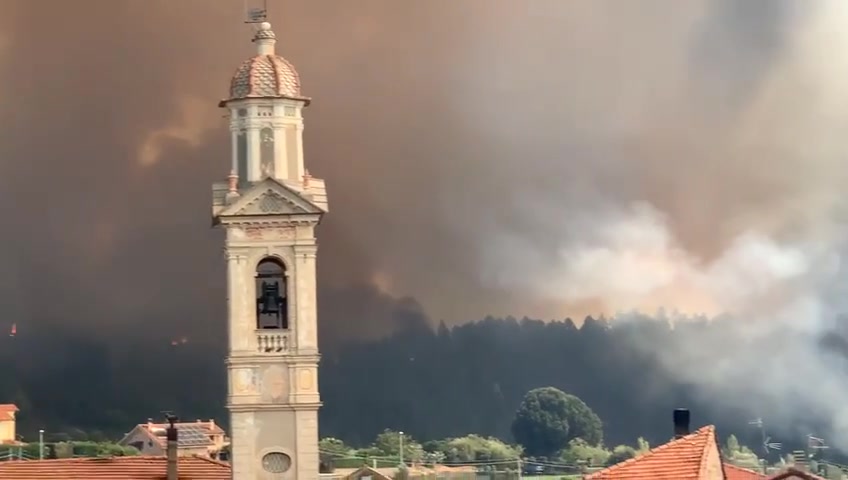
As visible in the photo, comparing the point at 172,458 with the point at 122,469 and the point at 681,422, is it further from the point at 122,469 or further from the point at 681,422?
the point at 681,422

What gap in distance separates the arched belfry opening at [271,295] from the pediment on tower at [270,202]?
122 centimetres

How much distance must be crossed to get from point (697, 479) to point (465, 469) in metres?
39.9

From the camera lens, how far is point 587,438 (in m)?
86.8

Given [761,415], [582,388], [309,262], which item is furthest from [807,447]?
[309,262]


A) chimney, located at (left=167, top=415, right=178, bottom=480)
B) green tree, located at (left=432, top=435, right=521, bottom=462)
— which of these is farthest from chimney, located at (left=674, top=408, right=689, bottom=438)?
green tree, located at (left=432, top=435, right=521, bottom=462)

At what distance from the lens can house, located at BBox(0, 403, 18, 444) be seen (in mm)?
81125

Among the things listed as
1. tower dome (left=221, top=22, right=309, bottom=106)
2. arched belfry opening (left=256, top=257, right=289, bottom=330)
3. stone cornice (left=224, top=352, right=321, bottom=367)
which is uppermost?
tower dome (left=221, top=22, right=309, bottom=106)

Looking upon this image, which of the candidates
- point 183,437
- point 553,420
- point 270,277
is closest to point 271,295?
point 270,277

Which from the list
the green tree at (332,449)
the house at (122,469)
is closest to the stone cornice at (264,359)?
the house at (122,469)

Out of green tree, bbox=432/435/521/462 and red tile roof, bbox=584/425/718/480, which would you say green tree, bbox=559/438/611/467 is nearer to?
green tree, bbox=432/435/521/462

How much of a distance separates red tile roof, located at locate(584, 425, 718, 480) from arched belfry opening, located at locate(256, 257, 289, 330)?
28.9 ft

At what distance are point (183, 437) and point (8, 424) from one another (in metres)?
6.21

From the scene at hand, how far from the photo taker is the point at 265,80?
166ft

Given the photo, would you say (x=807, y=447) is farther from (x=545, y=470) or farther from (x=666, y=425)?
(x=545, y=470)
